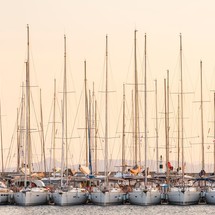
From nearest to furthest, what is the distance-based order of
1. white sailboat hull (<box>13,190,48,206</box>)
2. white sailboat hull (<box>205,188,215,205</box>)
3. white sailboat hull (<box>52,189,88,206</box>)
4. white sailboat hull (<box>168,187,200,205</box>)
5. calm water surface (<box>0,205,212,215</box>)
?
calm water surface (<box>0,205,212,215</box>), white sailboat hull (<box>13,190,48,206</box>), white sailboat hull (<box>52,189,88,206</box>), white sailboat hull (<box>168,187,200,205</box>), white sailboat hull (<box>205,188,215,205</box>)

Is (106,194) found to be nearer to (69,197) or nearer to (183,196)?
(69,197)

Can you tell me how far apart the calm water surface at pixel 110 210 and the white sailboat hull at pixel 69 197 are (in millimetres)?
568

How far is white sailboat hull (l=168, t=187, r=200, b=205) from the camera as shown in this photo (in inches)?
3649

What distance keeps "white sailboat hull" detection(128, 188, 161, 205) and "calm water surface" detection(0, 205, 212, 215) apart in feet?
Answer: 1.67

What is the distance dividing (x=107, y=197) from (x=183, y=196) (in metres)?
7.80

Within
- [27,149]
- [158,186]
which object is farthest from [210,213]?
[27,149]

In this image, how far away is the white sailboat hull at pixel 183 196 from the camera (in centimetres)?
9269

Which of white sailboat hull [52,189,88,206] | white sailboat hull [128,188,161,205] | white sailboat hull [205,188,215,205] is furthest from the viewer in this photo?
white sailboat hull [205,188,215,205]

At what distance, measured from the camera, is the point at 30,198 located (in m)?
91.6

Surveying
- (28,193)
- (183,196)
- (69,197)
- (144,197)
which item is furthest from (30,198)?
(183,196)

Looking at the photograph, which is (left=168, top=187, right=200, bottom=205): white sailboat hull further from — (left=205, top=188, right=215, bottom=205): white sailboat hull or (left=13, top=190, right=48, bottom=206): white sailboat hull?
(left=13, top=190, right=48, bottom=206): white sailboat hull

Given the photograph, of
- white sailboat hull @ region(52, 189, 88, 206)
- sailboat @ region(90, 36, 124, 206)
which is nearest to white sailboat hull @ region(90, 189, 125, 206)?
sailboat @ region(90, 36, 124, 206)

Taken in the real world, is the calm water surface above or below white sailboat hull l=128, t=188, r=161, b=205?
below

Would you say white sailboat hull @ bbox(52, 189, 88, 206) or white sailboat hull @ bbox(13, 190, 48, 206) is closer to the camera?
white sailboat hull @ bbox(13, 190, 48, 206)
